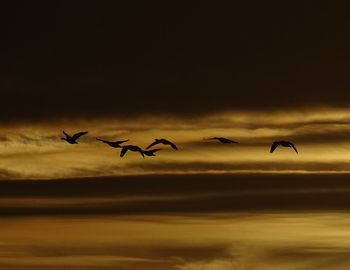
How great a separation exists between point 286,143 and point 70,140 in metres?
14.2

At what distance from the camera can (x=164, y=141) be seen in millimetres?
65438

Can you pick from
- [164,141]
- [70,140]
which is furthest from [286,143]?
[70,140]

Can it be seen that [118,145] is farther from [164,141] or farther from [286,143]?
[286,143]

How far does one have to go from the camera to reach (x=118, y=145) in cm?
6975

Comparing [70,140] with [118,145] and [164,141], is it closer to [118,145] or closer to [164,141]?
[118,145]

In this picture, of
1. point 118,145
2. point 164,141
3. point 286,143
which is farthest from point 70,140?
point 286,143

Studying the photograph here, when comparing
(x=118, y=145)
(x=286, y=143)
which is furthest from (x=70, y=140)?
(x=286, y=143)

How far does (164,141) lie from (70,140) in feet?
24.1

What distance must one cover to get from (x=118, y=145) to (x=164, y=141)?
17.4 ft

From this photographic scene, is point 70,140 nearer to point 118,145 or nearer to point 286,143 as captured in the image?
point 118,145

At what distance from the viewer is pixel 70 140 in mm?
69438

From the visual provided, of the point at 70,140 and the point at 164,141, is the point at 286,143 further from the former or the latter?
the point at 70,140

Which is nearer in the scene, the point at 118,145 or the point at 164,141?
the point at 164,141
